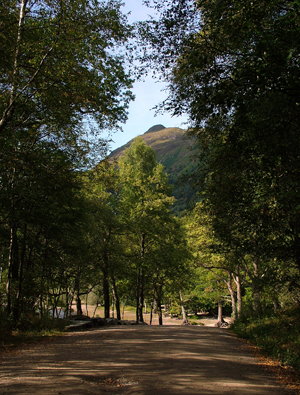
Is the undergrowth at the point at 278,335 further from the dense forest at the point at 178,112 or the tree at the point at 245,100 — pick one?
the tree at the point at 245,100

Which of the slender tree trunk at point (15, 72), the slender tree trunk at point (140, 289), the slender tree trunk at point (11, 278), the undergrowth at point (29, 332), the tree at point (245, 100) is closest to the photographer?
the tree at point (245, 100)

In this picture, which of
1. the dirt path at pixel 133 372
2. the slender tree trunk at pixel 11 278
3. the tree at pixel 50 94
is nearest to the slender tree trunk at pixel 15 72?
the tree at pixel 50 94

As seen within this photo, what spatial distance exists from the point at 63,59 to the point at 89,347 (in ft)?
27.5

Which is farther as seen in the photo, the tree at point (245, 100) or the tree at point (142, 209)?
the tree at point (142, 209)

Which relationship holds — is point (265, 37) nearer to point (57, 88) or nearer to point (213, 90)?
point (213, 90)

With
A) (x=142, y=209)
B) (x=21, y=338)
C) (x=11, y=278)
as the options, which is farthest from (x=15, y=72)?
(x=142, y=209)

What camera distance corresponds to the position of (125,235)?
931 inches

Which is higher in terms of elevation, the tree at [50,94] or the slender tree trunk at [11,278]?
the tree at [50,94]

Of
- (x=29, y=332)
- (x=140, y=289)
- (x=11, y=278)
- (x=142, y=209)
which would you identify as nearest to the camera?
(x=29, y=332)

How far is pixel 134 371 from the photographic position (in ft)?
17.9

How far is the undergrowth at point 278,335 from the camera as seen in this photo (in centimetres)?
708

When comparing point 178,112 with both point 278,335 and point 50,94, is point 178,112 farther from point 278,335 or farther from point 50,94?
point 278,335

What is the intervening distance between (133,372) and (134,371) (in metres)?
0.08

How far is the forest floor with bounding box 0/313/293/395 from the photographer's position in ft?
14.6
